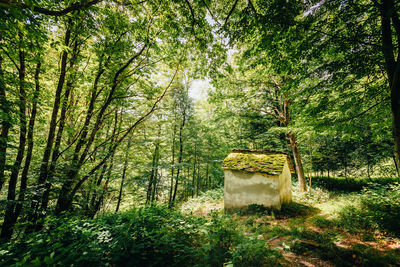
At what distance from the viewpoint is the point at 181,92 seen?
488 inches

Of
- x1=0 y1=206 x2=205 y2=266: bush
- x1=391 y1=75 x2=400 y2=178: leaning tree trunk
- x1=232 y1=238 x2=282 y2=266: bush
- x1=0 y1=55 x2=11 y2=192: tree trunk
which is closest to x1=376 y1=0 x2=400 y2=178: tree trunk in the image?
x1=391 y1=75 x2=400 y2=178: leaning tree trunk

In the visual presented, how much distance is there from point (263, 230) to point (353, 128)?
5.20m

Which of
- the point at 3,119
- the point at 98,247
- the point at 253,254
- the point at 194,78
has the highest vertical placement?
the point at 194,78

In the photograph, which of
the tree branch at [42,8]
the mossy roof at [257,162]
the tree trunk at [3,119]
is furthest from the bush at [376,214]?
the tree trunk at [3,119]

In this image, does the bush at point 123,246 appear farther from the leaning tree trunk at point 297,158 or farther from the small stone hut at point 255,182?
the leaning tree trunk at point 297,158

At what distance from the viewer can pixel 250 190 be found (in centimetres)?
773

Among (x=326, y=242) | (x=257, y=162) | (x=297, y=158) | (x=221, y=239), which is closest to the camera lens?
(x=221, y=239)

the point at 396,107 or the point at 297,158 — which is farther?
the point at 297,158

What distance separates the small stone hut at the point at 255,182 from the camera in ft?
24.0

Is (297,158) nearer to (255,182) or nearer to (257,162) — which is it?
(257,162)

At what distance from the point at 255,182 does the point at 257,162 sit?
4.06 feet

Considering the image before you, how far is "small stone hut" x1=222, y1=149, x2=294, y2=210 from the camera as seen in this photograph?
7.30 meters

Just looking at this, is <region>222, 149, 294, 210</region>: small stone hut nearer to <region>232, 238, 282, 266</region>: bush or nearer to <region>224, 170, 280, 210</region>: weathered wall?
<region>224, 170, 280, 210</region>: weathered wall

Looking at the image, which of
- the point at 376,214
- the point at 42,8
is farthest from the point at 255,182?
the point at 42,8
